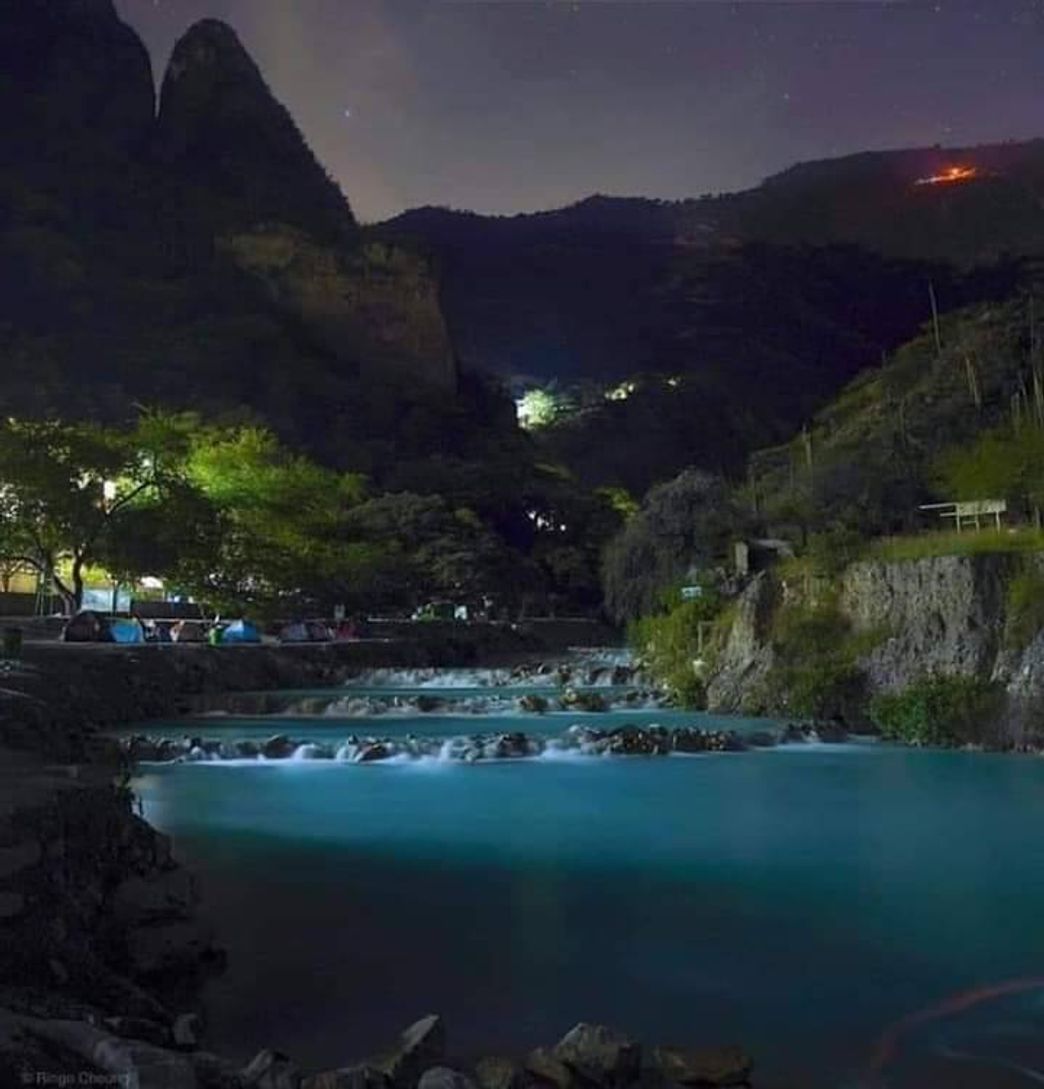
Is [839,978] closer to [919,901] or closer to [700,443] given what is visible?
[919,901]

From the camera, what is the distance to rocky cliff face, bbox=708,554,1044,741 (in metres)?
21.7

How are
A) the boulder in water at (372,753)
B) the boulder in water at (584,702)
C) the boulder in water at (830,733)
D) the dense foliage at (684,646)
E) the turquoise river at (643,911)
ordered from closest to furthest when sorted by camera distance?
1. the turquoise river at (643,911)
2. the boulder in water at (372,753)
3. the boulder in water at (830,733)
4. the dense foliage at (684,646)
5. the boulder in water at (584,702)

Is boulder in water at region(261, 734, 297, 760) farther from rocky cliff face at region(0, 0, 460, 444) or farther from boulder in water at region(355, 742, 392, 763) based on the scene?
rocky cliff face at region(0, 0, 460, 444)

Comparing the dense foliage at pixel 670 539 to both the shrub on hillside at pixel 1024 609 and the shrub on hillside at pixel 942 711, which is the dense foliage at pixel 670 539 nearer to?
the shrub on hillside at pixel 942 711

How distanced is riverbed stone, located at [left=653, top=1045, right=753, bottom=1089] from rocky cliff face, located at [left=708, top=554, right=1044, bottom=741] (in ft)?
55.4

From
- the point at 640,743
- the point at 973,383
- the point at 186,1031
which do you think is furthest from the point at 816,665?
the point at 973,383

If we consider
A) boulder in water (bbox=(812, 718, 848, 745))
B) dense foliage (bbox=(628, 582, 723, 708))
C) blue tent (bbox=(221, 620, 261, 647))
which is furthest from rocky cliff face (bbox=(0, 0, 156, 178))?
boulder in water (bbox=(812, 718, 848, 745))

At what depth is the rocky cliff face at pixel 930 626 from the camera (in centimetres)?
2169

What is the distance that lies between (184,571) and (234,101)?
91.0m

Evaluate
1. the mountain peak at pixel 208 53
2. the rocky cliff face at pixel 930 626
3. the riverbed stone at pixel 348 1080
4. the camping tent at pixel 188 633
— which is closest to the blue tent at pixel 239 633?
the camping tent at pixel 188 633

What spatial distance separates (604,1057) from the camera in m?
6.24

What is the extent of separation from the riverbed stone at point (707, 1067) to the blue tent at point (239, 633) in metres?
35.1

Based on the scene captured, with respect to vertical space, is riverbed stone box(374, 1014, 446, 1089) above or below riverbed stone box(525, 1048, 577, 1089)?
above

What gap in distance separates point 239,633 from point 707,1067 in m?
37.0
